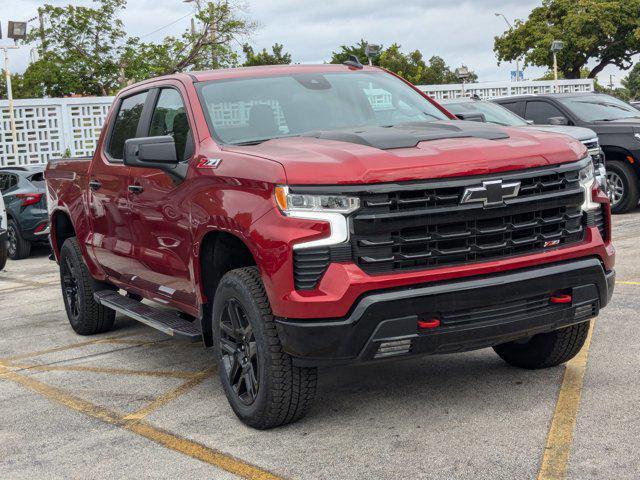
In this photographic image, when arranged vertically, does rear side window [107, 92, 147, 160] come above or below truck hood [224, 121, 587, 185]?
above

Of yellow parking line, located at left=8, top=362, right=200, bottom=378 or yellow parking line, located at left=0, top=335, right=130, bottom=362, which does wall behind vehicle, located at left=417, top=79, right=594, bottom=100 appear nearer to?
yellow parking line, located at left=0, top=335, right=130, bottom=362

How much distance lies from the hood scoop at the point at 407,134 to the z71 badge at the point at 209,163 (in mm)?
550

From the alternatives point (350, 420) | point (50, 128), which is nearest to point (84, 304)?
point (350, 420)

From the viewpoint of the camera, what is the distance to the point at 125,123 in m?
6.77

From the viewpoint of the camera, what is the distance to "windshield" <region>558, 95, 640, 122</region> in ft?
45.3

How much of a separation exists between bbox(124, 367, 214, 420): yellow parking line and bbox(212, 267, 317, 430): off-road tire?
0.78 metres

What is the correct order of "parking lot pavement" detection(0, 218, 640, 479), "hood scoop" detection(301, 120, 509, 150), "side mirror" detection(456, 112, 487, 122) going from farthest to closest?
"side mirror" detection(456, 112, 487, 122) < "hood scoop" detection(301, 120, 509, 150) < "parking lot pavement" detection(0, 218, 640, 479)

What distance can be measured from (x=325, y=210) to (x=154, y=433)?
1.58m

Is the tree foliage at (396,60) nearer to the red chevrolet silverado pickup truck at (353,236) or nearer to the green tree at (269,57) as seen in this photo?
the green tree at (269,57)

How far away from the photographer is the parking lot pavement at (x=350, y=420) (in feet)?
13.4

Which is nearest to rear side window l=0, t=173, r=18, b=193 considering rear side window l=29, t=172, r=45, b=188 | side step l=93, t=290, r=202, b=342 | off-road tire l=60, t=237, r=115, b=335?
rear side window l=29, t=172, r=45, b=188

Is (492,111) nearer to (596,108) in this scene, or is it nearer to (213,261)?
(596,108)

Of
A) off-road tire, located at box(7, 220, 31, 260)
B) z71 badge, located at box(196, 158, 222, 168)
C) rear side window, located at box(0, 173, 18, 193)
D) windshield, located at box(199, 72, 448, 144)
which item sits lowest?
off-road tire, located at box(7, 220, 31, 260)

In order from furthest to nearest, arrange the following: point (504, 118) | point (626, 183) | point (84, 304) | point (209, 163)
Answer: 1. point (626, 183)
2. point (504, 118)
3. point (84, 304)
4. point (209, 163)
